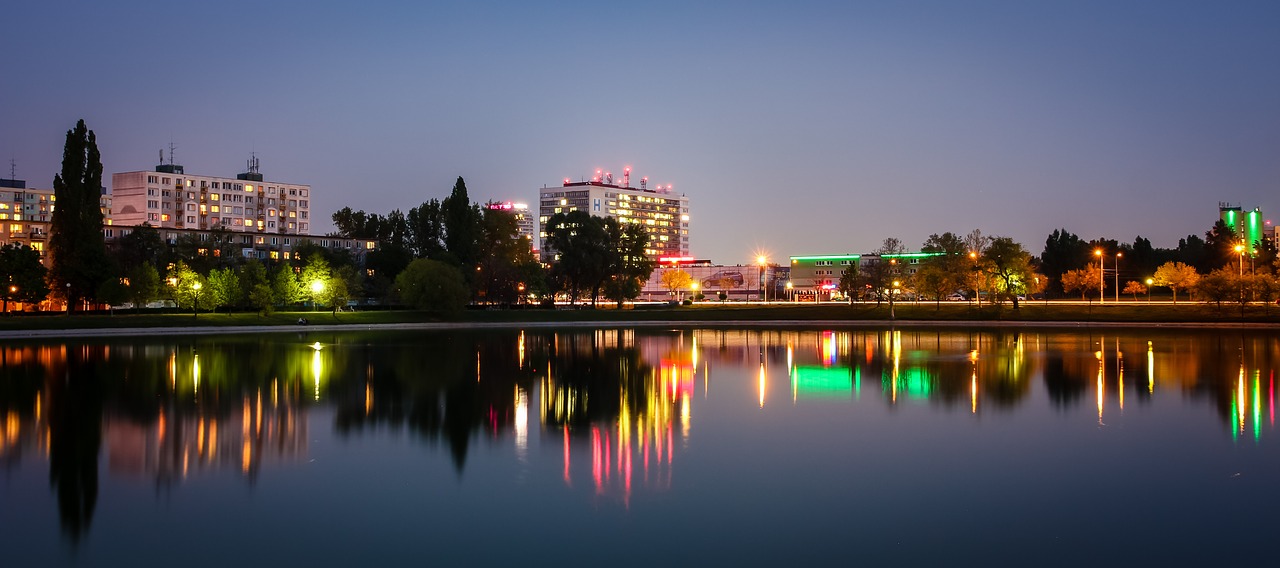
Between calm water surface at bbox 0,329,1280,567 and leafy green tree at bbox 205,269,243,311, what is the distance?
39.9 metres

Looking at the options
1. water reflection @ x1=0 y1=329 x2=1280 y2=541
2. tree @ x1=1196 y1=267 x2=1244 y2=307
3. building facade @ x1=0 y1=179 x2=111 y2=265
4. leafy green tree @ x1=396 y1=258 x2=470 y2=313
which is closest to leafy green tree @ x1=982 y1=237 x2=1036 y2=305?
tree @ x1=1196 y1=267 x2=1244 y2=307

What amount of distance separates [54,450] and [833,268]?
537 feet

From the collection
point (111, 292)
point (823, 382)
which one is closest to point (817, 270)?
point (111, 292)

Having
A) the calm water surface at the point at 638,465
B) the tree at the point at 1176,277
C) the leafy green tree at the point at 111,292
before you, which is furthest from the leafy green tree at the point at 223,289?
the tree at the point at 1176,277

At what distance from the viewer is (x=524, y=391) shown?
30094 millimetres

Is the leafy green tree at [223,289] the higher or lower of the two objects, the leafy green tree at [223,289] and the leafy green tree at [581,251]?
the lower

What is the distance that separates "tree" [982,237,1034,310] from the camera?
277 ft

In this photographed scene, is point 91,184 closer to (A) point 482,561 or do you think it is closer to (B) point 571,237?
(B) point 571,237

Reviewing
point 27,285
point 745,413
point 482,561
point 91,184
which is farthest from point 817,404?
point 27,285

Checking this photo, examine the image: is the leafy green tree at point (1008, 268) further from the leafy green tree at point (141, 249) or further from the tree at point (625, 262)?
the leafy green tree at point (141, 249)

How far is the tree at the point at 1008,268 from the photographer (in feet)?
277

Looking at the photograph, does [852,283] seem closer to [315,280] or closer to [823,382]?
[315,280]

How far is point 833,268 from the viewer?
581ft

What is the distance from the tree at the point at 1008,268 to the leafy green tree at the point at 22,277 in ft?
247
